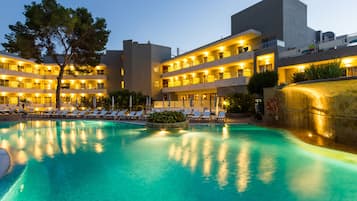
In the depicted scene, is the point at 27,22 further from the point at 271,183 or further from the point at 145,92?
the point at 271,183

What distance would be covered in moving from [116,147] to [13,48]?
24.2 m

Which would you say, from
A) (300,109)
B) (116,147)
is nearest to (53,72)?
(116,147)

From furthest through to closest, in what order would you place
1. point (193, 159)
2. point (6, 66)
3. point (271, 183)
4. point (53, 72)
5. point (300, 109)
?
point (53, 72) → point (6, 66) → point (300, 109) → point (193, 159) → point (271, 183)

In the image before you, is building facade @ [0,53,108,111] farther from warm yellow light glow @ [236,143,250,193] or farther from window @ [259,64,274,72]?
warm yellow light glow @ [236,143,250,193]

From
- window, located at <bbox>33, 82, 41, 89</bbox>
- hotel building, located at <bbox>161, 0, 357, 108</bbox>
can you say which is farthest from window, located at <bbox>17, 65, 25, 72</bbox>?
hotel building, located at <bbox>161, 0, 357, 108</bbox>

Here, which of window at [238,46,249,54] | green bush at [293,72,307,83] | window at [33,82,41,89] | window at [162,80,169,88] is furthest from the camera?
window at [33,82,41,89]

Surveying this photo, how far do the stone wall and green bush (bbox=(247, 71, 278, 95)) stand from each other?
12.5ft

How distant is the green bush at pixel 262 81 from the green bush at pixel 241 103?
957 millimetres

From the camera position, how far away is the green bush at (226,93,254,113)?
19.4m

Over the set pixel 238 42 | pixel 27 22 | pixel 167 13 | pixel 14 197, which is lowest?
pixel 14 197

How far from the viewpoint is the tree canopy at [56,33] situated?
81.5ft

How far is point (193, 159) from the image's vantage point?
736cm

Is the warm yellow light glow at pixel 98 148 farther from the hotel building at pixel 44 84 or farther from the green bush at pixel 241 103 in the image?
the hotel building at pixel 44 84

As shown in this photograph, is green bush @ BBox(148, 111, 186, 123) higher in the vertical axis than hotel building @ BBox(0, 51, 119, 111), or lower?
lower
